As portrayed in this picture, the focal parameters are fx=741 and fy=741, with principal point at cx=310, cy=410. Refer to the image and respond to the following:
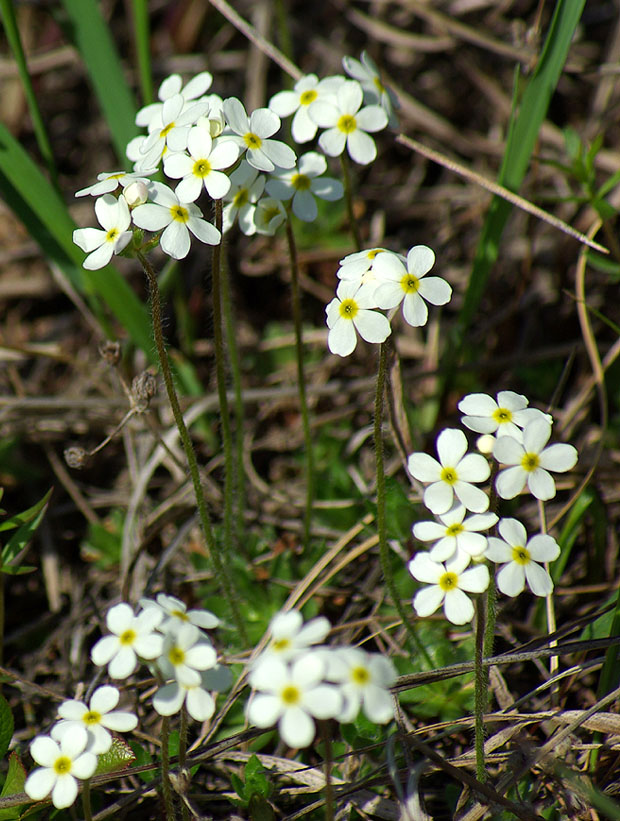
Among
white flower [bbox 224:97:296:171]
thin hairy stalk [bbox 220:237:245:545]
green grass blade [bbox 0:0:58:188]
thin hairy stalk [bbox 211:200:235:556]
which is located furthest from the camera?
green grass blade [bbox 0:0:58:188]

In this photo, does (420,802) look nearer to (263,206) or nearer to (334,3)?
(263,206)

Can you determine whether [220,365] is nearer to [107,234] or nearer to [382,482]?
[107,234]

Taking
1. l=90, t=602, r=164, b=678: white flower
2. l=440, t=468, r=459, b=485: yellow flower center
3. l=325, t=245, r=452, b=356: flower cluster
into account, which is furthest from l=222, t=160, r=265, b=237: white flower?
l=90, t=602, r=164, b=678: white flower

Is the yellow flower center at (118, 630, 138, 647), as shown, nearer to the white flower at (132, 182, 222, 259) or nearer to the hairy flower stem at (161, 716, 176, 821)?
the hairy flower stem at (161, 716, 176, 821)

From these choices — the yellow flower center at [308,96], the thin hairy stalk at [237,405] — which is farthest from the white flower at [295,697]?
the yellow flower center at [308,96]

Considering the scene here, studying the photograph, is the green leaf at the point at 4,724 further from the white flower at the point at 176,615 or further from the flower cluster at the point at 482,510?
the flower cluster at the point at 482,510

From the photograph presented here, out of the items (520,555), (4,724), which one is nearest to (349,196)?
(520,555)
